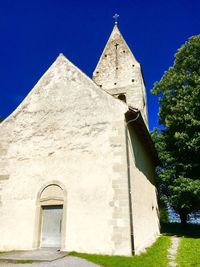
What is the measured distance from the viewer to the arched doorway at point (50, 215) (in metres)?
10.5

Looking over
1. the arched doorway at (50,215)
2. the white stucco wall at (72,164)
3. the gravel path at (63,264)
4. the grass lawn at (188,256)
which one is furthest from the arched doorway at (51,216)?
the grass lawn at (188,256)

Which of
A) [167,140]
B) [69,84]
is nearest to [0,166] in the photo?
[69,84]

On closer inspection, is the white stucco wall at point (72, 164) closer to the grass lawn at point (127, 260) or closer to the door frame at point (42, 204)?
the door frame at point (42, 204)

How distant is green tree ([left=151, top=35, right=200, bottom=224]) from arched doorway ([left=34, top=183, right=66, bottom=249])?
7.89 meters

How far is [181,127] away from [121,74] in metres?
6.44

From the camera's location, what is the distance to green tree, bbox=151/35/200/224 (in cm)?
1576

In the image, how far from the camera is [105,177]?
10.0 m

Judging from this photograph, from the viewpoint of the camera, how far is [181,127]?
57.1ft

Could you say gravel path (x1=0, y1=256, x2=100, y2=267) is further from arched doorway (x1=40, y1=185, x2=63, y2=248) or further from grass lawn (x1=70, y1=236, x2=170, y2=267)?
arched doorway (x1=40, y1=185, x2=63, y2=248)

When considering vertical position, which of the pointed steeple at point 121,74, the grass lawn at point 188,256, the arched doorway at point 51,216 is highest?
the pointed steeple at point 121,74

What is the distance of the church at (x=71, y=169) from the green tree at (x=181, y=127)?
428 centimetres

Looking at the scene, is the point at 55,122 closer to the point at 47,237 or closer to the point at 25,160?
the point at 25,160

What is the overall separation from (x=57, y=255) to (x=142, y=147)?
7583 millimetres

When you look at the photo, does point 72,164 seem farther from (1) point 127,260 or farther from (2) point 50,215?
(1) point 127,260
